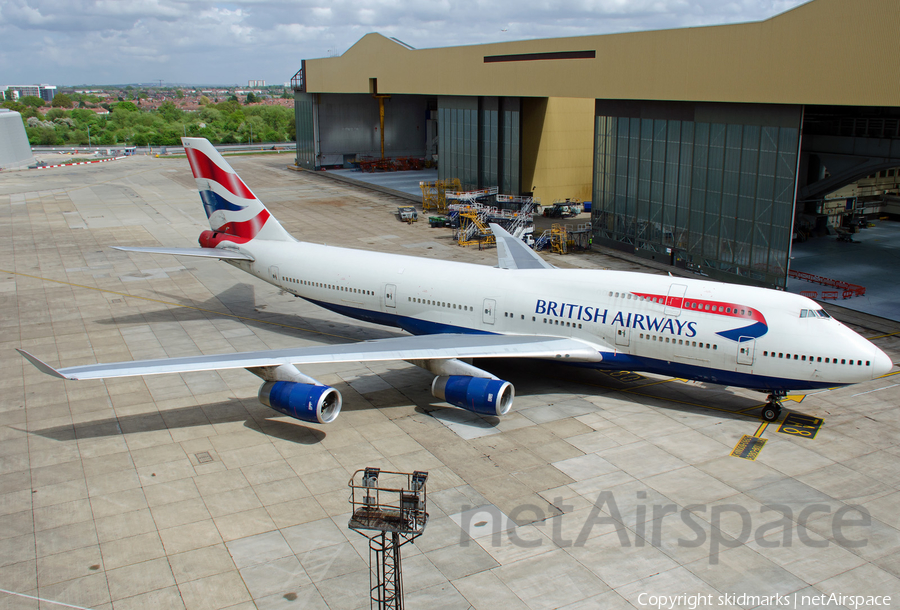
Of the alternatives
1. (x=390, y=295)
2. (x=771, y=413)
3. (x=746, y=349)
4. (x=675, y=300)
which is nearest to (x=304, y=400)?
(x=390, y=295)

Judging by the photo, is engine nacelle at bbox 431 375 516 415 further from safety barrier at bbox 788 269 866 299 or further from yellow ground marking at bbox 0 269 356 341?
safety barrier at bbox 788 269 866 299

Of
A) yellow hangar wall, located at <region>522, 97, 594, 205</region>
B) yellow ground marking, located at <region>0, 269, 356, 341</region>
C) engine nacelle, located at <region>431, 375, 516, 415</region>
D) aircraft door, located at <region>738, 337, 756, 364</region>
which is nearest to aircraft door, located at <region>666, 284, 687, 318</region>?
aircraft door, located at <region>738, 337, 756, 364</region>

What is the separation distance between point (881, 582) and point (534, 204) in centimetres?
5649

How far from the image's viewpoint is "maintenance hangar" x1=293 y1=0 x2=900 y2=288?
129ft

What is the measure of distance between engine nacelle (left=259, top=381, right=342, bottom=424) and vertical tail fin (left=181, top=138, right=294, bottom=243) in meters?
13.9

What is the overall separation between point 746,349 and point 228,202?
26.7 m

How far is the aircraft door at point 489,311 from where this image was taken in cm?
3136

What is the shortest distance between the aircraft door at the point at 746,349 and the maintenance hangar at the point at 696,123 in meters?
17.5

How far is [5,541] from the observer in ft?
66.3

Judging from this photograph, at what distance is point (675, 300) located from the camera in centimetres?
2786

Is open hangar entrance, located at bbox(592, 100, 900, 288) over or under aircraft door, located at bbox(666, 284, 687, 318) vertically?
over

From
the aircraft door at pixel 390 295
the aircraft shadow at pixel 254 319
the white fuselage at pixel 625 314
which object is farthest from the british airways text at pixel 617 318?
the aircraft shadow at pixel 254 319

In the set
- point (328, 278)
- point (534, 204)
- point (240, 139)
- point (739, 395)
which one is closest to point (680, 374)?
point (739, 395)

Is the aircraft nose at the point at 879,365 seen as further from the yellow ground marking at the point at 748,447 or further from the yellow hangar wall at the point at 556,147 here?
the yellow hangar wall at the point at 556,147
